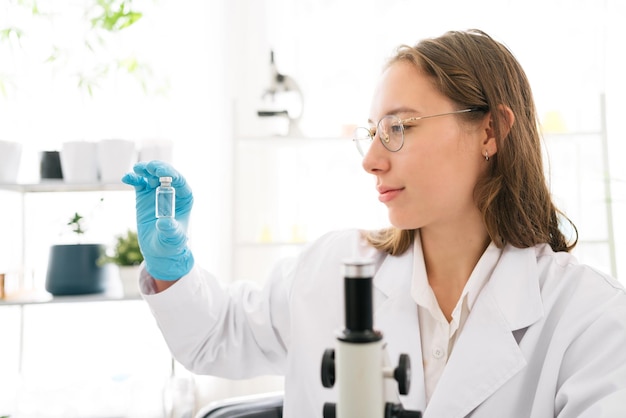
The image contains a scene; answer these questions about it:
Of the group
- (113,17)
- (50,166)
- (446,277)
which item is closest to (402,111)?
(446,277)

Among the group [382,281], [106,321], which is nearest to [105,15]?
[106,321]

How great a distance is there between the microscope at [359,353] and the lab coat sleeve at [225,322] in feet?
2.24

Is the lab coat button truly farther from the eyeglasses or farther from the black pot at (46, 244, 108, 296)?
the black pot at (46, 244, 108, 296)

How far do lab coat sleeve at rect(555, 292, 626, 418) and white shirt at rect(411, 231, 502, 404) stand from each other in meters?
0.20

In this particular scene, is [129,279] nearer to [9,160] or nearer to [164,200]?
[9,160]

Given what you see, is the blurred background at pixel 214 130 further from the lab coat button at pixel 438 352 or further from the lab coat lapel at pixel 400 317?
the lab coat button at pixel 438 352

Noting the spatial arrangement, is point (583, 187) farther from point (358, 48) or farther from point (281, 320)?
point (281, 320)

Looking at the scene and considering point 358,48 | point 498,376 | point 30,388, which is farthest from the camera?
point 358,48

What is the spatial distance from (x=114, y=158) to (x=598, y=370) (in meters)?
1.48

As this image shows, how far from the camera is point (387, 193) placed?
1.02 meters

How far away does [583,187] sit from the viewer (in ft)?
7.43

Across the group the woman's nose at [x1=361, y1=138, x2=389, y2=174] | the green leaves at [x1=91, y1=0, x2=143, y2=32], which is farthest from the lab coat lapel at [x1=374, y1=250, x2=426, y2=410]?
the green leaves at [x1=91, y1=0, x2=143, y2=32]

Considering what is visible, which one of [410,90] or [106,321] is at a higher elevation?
[410,90]

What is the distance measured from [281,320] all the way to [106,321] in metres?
1.22
